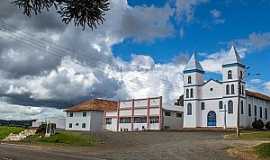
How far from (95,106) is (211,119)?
2379 centimetres

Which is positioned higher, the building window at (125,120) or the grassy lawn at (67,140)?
the building window at (125,120)

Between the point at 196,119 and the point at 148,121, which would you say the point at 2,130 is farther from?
the point at 196,119

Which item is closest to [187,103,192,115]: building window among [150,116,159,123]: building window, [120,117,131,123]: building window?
[150,116,159,123]: building window

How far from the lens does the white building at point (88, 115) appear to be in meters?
77.2

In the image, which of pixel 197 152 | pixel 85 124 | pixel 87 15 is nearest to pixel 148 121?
pixel 85 124

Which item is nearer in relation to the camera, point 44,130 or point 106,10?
point 106,10

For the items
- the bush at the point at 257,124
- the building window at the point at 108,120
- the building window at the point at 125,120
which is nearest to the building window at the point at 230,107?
the bush at the point at 257,124

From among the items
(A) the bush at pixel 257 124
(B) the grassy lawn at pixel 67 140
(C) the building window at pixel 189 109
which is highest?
(C) the building window at pixel 189 109

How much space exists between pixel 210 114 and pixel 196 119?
8.99 ft

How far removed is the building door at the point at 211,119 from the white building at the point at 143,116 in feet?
22.4

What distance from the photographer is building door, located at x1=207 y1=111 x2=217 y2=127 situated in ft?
227

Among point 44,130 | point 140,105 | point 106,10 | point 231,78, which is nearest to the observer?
point 106,10

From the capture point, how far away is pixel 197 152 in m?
24.6

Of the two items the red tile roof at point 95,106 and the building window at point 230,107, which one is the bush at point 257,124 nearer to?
the building window at point 230,107
